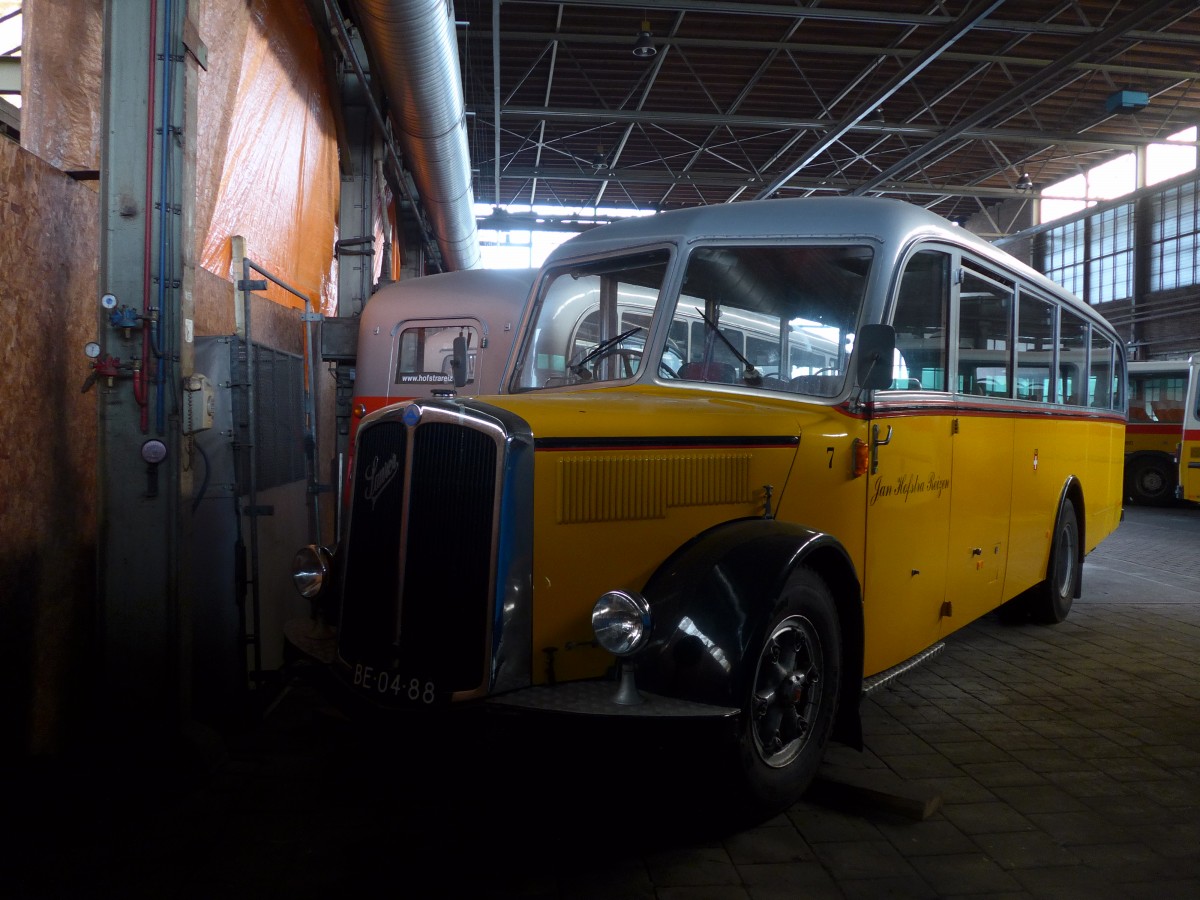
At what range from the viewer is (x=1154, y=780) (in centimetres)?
388

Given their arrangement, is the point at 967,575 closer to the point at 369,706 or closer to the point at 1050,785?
the point at 1050,785

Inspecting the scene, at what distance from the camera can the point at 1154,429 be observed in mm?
18031

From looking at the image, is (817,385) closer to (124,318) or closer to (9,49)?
(124,318)

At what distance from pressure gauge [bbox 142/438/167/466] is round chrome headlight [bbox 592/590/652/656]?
2.25 m

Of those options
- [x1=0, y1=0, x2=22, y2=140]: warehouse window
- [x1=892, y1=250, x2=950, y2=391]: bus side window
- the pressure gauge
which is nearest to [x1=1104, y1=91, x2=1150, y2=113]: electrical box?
[x1=892, y1=250, x2=950, y2=391]: bus side window

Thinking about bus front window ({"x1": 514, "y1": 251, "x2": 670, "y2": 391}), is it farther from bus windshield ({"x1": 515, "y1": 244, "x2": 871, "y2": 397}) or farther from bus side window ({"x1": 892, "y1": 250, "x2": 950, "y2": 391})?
bus side window ({"x1": 892, "y1": 250, "x2": 950, "y2": 391})

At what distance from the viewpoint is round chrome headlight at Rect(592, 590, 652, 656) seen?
2807 millimetres

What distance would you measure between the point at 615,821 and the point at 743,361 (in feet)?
6.48

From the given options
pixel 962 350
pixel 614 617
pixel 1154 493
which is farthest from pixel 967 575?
pixel 1154 493

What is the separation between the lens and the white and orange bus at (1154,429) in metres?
17.5

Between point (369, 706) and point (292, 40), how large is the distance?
646 cm

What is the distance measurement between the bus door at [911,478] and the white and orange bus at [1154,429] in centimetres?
1561

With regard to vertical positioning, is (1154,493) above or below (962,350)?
below

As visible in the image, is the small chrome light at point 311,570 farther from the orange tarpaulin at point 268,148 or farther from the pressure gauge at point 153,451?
the orange tarpaulin at point 268,148
